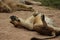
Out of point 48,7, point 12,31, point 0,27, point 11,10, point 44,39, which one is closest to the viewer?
point 44,39

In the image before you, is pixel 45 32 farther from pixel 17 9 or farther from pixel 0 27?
pixel 17 9

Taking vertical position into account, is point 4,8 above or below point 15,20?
above

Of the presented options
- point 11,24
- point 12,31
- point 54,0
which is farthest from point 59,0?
point 12,31

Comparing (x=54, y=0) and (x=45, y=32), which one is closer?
(x=45, y=32)

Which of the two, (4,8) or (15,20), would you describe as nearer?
(15,20)

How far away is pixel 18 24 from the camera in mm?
4281

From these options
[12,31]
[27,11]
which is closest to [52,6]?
[27,11]

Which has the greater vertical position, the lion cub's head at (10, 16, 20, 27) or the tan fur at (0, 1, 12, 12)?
the tan fur at (0, 1, 12, 12)

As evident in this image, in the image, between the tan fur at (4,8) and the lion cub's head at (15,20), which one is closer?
the lion cub's head at (15,20)

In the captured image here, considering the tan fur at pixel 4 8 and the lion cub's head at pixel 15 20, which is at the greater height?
the tan fur at pixel 4 8

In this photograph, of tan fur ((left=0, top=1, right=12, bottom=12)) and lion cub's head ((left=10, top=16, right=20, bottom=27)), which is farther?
tan fur ((left=0, top=1, right=12, bottom=12))

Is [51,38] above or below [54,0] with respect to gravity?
below

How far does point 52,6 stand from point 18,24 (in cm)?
320

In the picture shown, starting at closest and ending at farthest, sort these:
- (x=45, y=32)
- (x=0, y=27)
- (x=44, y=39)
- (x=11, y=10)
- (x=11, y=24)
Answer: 1. (x=44, y=39)
2. (x=45, y=32)
3. (x=0, y=27)
4. (x=11, y=24)
5. (x=11, y=10)
